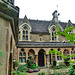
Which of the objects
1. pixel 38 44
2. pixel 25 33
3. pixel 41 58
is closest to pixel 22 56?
pixel 38 44

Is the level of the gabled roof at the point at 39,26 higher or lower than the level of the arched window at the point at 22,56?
higher

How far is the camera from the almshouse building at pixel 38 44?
14414 mm

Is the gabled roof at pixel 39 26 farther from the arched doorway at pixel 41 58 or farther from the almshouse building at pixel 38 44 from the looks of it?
the arched doorway at pixel 41 58

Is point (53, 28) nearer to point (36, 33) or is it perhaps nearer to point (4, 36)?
point (36, 33)

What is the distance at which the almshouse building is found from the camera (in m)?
14.4

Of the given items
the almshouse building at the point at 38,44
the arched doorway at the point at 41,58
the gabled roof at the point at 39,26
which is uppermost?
the gabled roof at the point at 39,26

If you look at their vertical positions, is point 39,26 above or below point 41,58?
above

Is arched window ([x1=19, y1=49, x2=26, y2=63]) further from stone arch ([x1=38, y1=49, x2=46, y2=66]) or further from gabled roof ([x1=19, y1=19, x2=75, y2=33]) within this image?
gabled roof ([x1=19, y1=19, x2=75, y2=33])

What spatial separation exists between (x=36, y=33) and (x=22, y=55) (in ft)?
16.2

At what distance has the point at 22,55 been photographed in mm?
14391

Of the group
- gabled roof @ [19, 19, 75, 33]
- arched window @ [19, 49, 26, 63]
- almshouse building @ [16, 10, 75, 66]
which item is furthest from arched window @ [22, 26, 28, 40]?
arched window @ [19, 49, 26, 63]

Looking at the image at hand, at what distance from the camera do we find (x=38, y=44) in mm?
14711

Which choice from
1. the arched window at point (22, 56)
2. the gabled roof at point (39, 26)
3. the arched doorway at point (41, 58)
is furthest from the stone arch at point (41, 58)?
the gabled roof at point (39, 26)

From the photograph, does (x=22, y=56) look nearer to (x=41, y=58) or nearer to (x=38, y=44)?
(x=38, y=44)
